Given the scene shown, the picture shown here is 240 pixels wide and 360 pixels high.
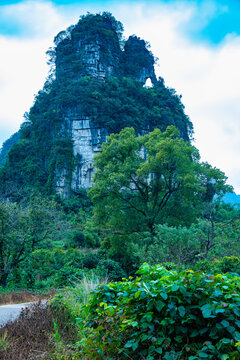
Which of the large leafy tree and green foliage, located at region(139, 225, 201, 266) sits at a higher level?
the large leafy tree

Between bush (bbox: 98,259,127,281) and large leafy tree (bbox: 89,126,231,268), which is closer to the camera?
bush (bbox: 98,259,127,281)

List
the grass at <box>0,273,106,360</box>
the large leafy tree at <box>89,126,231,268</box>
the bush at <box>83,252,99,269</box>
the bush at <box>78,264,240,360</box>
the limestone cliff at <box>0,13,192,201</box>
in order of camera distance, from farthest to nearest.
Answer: the limestone cliff at <box>0,13,192,201</box> < the large leafy tree at <box>89,126,231,268</box> < the bush at <box>83,252,99,269</box> < the grass at <box>0,273,106,360</box> < the bush at <box>78,264,240,360</box>

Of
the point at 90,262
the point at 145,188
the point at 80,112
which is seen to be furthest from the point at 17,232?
the point at 80,112

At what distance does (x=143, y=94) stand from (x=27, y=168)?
71.7 ft

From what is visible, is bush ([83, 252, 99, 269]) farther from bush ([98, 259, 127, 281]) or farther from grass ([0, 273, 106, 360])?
grass ([0, 273, 106, 360])

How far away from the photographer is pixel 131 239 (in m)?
17.5

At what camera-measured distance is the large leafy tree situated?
1848 cm

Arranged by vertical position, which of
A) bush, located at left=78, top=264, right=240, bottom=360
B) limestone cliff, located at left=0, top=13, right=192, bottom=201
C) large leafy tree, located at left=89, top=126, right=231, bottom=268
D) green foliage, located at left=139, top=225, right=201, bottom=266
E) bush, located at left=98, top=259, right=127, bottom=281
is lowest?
bush, located at left=98, top=259, right=127, bottom=281

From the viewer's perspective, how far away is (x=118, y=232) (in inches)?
728

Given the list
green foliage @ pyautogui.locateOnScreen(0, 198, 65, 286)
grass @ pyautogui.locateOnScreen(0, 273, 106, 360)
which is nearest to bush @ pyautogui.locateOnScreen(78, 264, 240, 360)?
grass @ pyautogui.locateOnScreen(0, 273, 106, 360)

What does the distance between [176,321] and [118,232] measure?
16.3 meters

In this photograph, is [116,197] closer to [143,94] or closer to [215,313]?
[215,313]

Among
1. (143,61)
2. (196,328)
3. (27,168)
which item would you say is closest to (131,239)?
(196,328)

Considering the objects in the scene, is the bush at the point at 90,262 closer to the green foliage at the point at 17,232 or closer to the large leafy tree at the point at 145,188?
the large leafy tree at the point at 145,188
